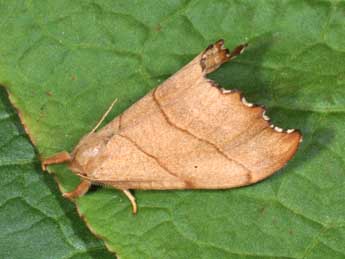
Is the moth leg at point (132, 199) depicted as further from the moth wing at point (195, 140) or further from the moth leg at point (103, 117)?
the moth leg at point (103, 117)

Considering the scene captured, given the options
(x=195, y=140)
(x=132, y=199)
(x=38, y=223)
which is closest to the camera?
(x=195, y=140)

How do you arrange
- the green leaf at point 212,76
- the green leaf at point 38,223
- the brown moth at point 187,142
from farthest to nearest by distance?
the green leaf at point 38,223 < the green leaf at point 212,76 < the brown moth at point 187,142

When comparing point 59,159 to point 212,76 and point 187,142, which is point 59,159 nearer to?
point 187,142

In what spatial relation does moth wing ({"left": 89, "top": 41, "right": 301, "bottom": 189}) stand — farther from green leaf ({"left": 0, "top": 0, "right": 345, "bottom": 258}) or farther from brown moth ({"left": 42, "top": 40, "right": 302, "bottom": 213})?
green leaf ({"left": 0, "top": 0, "right": 345, "bottom": 258})

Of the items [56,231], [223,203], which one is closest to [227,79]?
[223,203]

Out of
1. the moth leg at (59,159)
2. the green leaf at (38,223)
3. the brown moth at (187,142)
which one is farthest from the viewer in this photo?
the green leaf at (38,223)

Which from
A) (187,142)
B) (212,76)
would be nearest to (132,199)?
(187,142)

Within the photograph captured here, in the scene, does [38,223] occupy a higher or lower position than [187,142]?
lower

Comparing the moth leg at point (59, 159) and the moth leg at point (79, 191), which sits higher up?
the moth leg at point (59, 159)

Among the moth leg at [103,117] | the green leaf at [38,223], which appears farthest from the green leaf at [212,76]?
the green leaf at [38,223]
